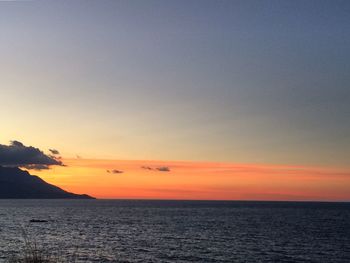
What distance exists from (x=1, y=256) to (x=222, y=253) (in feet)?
107

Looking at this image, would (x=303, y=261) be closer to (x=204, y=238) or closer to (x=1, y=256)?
(x=204, y=238)

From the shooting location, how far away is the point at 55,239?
9144 cm

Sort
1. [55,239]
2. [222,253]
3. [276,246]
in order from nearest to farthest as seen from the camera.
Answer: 1. [222,253]
2. [276,246]
3. [55,239]

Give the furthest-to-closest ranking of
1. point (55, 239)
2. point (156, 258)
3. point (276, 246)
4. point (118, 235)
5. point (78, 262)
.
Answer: point (118, 235) → point (55, 239) → point (276, 246) → point (156, 258) → point (78, 262)

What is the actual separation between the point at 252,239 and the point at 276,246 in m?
11.5

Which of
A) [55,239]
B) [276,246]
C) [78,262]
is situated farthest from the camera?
[55,239]

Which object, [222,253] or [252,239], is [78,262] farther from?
[252,239]

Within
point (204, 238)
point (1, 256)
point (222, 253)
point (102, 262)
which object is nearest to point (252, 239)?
point (204, 238)

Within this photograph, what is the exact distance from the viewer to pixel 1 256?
6344 cm

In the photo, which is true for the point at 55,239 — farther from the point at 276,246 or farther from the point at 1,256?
the point at 276,246

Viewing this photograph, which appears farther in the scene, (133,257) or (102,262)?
(133,257)

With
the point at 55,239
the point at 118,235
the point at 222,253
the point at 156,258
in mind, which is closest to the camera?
the point at 156,258

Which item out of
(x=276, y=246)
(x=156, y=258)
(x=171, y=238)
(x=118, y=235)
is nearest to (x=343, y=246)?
(x=276, y=246)

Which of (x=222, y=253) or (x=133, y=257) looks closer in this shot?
(x=133, y=257)
